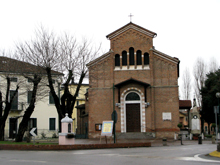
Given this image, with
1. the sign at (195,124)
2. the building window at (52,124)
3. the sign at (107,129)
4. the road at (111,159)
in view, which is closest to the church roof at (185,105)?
the sign at (195,124)

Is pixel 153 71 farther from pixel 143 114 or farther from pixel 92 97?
pixel 92 97

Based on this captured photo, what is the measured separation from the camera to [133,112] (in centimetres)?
3922

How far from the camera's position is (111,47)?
4019 centimetres

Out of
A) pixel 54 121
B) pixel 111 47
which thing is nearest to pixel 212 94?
pixel 111 47

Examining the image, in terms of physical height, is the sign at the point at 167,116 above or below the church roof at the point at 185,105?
below

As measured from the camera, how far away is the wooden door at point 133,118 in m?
38.9

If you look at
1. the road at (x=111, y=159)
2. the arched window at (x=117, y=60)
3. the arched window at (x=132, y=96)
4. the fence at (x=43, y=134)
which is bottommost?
the fence at (x=43, y=134)

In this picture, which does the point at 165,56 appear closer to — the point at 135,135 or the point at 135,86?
the point at 135,86

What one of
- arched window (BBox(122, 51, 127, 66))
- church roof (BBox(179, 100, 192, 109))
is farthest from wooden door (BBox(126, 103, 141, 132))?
church roof (BBox(179, 100, 192, 109))

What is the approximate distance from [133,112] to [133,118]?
711 millimetres

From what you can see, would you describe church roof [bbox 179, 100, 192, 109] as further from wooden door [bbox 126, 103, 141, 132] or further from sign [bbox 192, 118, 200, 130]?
wooden door [bbox 126, 103, 141, 132]

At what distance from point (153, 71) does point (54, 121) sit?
16.7m

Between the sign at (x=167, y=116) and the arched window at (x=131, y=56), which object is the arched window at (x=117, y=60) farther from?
the sign at (x=167, y=116)

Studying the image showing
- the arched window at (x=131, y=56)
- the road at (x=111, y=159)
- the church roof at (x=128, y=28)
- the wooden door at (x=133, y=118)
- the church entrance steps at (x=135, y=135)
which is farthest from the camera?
the arched window at (x=131, y=56)
